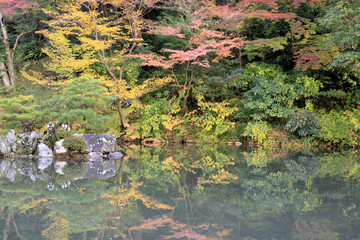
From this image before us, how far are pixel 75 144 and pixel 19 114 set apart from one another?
7.64ft

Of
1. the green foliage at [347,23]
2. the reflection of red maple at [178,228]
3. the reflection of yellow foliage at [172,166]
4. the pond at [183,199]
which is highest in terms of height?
the green foliage at [347,23]

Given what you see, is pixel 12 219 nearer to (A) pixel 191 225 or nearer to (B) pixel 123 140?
(A) pixel 191 225

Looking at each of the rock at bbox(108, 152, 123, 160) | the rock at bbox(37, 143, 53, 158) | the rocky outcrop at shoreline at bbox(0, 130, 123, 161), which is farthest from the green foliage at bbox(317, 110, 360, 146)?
the rock at bbox(37, 143, 53, 158)

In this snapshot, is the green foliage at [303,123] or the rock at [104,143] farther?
the green foliage at [303,123]

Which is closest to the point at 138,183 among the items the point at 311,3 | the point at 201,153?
the point at 201,153

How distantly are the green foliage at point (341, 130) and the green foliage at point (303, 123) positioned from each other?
0.23 m

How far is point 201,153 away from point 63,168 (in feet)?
13.0

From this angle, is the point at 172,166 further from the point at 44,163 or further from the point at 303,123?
the point at 303,123

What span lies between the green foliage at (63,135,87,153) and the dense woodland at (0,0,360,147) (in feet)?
2.62

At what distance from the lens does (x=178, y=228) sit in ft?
11.6

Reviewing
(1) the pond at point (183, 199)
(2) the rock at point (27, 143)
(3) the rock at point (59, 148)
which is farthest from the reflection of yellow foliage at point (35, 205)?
(2) the rock at point (27, 143)

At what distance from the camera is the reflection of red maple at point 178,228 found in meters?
3.29

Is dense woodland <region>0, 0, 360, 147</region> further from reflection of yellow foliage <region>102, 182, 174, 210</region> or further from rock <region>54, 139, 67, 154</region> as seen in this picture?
reflection of yellow foliage <region>102, 182, 174, 210</region>

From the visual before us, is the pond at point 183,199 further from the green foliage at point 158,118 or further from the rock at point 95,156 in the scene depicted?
the green foliage at point 158,118
